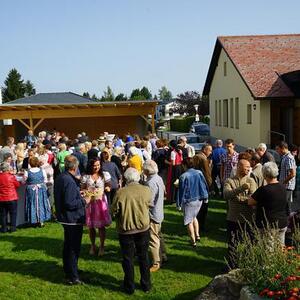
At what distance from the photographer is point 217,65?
27.5 m

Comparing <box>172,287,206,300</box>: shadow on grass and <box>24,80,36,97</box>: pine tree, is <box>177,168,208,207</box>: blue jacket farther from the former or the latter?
<box>24,80,36,97</box>: pine tree

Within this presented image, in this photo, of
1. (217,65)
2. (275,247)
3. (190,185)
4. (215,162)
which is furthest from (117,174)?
(217,65)

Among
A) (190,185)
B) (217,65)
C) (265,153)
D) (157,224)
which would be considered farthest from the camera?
(217,65)

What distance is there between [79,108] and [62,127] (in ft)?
16.9

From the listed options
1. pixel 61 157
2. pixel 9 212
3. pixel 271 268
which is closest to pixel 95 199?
pixel 9 212

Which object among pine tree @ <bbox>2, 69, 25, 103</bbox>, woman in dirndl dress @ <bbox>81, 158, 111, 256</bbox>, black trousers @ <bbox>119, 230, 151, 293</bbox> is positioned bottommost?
black trousers @ <bbox>119, 230, 151, 293</bbox>

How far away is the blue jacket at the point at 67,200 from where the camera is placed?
607 centimetres

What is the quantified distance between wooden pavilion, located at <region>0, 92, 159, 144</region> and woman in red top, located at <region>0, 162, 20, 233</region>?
14.7 metres

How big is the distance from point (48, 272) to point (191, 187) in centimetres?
281

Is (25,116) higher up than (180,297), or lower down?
higher up

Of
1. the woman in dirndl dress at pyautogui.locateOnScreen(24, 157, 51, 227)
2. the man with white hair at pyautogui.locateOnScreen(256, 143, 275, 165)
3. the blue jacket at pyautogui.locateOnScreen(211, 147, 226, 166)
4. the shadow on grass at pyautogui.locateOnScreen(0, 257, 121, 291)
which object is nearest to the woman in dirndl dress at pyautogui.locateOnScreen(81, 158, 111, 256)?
the shadow on grass at pyautogui.locateOnScreen(0, 257, 121, 291)

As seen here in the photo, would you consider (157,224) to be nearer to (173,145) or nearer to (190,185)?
(190,185)

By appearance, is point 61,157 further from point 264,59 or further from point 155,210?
point 264,59

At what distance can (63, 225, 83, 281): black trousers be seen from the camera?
6.21 m
